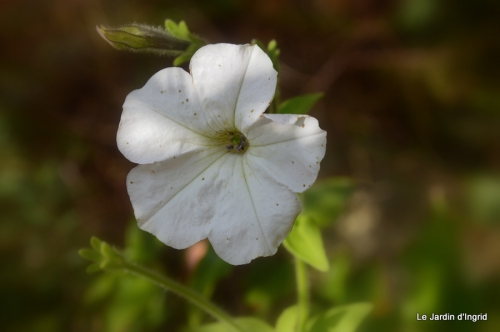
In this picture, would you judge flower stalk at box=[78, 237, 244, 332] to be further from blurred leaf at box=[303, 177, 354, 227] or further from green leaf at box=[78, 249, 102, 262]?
blurred leaf at box=[303, 177, 354, 227]

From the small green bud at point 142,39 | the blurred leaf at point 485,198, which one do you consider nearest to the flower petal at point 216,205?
the small green bud at point 142,39

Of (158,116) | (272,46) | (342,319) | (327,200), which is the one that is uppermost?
(272,46)

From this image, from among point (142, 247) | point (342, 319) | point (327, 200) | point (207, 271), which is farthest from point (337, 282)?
point (142, 247)

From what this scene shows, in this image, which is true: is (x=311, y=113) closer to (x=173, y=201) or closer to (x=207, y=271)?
(x=207, y=271)

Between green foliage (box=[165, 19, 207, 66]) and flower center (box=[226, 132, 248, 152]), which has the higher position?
green foliage (box=[165, 19, 207, 66])

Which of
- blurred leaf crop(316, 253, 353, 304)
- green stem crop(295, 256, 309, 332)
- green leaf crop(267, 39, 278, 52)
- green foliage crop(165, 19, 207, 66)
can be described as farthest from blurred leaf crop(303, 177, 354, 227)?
green foliage crop(165, 19, 207, 66)

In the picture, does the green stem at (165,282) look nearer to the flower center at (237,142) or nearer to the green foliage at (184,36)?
the flower center at (237,142)
